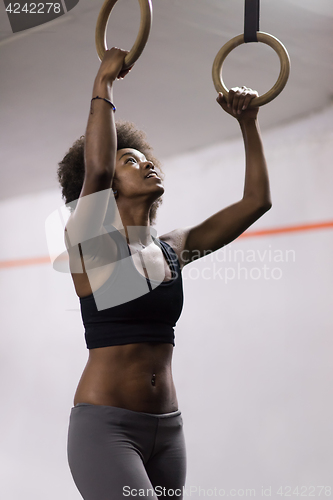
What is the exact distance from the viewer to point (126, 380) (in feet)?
3.62

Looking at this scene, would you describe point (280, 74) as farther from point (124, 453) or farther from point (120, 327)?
point (124, 453)

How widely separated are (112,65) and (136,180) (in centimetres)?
31

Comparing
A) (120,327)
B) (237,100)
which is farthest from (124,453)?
(237,100)

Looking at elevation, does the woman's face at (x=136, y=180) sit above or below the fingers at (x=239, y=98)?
below

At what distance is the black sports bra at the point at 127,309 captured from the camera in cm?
111

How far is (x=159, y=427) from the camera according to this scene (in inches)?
43.6

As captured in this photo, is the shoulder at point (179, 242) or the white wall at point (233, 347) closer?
the shoulder at point (179, 242)

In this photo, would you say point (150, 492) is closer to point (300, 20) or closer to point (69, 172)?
point (69, 172)

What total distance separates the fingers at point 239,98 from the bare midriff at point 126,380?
64 centimetres

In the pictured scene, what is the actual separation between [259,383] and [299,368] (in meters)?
0.20

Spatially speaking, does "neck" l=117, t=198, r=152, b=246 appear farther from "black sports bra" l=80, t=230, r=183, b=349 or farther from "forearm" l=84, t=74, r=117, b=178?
"forearm" l=84, t=74, r=117, b=178

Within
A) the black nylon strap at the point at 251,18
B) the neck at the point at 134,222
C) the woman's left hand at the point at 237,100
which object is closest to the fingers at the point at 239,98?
the woman's left hand at the point at 237,100

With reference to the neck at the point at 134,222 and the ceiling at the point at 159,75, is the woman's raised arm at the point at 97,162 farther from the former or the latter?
the ceiling at the point at 159,75

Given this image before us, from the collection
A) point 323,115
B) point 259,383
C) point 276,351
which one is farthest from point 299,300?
point 323,115
